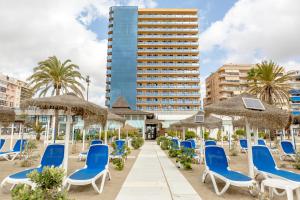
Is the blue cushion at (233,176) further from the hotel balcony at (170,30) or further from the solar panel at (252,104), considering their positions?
the hotel balcony at (170,30)

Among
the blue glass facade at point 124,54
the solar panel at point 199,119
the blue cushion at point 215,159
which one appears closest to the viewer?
the blue cushion at point 215,159

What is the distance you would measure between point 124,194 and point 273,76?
84.6 feet

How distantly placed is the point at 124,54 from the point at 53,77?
41.5 metres

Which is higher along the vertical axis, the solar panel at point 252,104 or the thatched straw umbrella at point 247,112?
the solar panel at point 252,104

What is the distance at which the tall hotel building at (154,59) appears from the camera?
58156 mm

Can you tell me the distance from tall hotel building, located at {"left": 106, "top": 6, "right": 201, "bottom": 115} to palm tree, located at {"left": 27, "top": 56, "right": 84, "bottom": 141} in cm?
3496

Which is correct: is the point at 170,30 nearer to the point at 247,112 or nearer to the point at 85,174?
the point at 247,112

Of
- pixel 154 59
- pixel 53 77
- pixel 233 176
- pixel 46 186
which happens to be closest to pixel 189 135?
pixel 53 77

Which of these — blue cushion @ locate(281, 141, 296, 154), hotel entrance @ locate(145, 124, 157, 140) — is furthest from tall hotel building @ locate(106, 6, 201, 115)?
blue cushion @ locate(281, 141, 296, 154)

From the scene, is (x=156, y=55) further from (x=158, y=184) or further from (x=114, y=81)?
(x=158, y=184)

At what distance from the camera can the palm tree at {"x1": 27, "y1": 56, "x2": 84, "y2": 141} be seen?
70.9 feet

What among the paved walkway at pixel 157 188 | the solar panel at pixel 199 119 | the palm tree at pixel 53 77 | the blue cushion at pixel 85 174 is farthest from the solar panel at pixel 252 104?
the palm tree at pixel 53 77

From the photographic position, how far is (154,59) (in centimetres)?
6084

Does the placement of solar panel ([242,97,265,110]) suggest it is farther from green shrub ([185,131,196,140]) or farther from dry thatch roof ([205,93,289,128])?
green shrub ([185,131,196,140])
